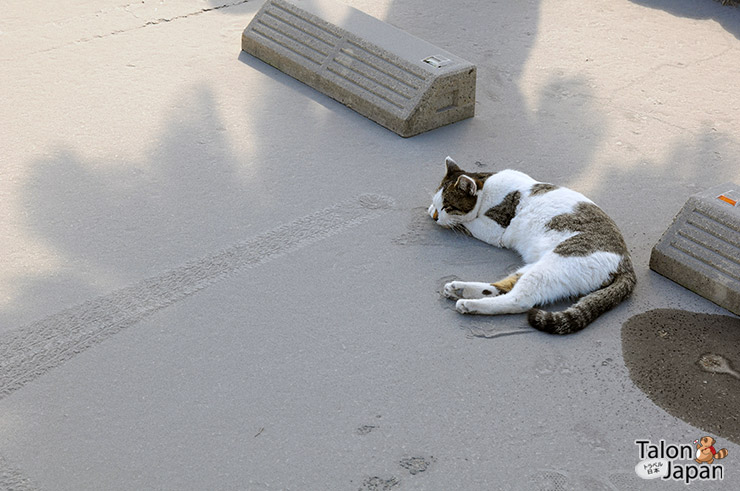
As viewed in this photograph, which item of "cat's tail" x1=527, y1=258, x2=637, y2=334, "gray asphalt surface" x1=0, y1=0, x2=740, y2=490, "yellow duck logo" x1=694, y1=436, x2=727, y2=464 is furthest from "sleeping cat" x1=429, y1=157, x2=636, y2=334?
"yellow duck logo" x1=694, y1=436, x2=727, y2=464

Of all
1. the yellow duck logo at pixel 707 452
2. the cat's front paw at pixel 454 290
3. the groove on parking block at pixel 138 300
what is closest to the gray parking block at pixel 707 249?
the yellow duck logo at pixel 707 452

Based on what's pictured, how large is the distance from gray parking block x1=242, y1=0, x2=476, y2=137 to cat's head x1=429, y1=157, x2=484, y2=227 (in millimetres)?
1077

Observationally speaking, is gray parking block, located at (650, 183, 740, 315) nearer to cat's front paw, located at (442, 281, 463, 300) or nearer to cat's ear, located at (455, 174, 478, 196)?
cat's ear, located at (455, 174, 478, 196)

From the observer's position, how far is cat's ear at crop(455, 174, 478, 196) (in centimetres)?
459

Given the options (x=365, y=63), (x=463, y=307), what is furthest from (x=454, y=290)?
(x=365, y=63)

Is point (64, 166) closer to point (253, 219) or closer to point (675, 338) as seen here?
point (253, 219)

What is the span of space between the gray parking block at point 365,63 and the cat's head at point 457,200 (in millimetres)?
1077

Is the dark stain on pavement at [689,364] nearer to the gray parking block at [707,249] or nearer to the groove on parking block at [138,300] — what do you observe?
the gray parking block at [707,249]

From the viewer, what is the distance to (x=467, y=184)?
4.62 meters

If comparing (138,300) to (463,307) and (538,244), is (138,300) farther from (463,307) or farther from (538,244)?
(538,244)

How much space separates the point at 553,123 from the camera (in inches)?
239

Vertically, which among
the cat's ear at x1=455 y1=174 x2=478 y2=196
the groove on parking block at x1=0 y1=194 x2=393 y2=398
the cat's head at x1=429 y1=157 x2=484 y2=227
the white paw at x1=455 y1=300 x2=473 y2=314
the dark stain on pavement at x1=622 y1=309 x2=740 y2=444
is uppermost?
the cat's ear at x1=455 y1=174 x2=478 y2=196

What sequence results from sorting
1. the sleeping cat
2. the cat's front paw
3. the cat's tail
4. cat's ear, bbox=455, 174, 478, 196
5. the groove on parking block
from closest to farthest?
the groove on parking block < the cat's tail < the sleeping cat < the cat's front paw < cat's ear, bbox=455, 174, 478, 196

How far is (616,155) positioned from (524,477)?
305 cm
